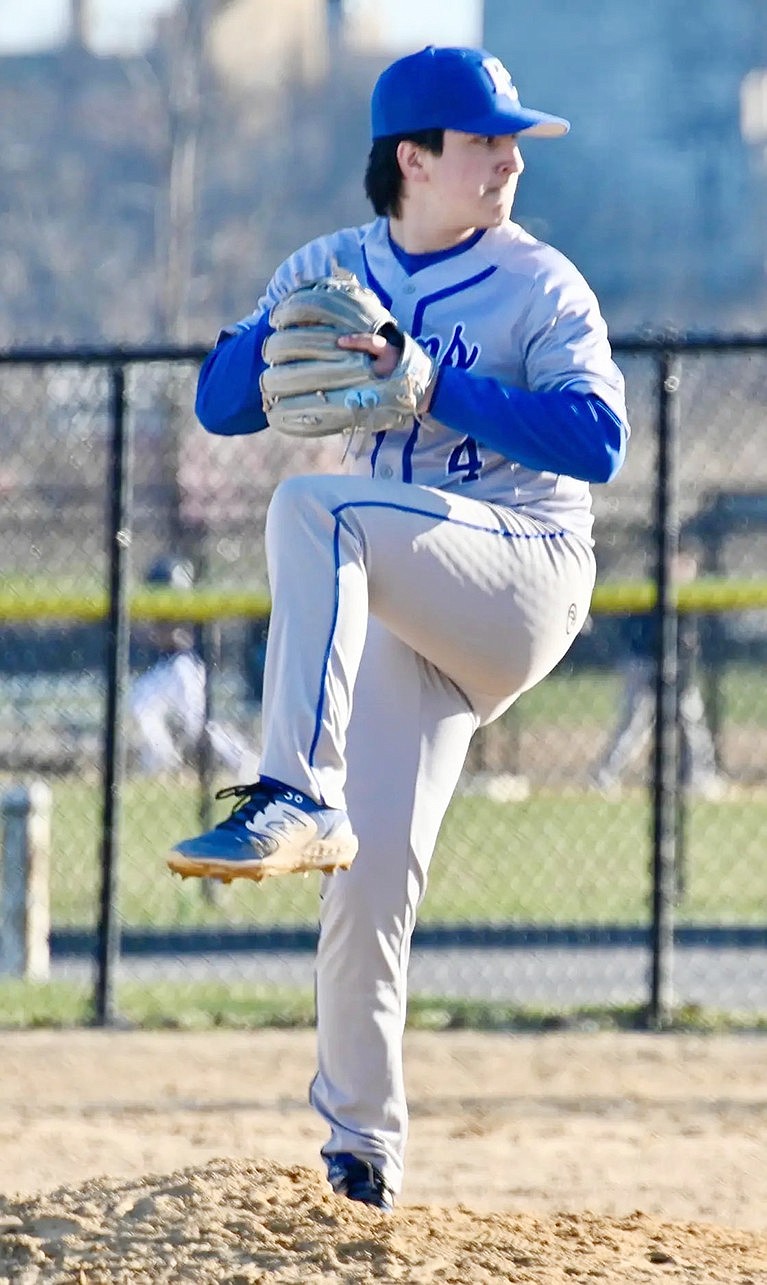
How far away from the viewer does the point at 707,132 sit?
1916 inches

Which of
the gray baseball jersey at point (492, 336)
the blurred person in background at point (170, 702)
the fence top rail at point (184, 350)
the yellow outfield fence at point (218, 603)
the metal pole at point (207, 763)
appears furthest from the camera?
the blurred person in background at point (170, 702)

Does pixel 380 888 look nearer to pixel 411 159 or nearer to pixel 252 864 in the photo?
pixel 252 864

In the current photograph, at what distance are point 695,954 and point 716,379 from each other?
20.9 metres

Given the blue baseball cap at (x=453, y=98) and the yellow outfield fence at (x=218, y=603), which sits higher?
the blue baseball cap at (x=453, y=98)

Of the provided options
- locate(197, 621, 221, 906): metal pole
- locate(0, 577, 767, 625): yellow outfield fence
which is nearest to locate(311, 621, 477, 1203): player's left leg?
locate(197, 621, 221, 906): metal pole

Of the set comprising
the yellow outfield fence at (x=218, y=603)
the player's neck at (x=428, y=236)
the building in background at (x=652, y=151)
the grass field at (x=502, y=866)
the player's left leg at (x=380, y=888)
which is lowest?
the grass field at (x=502, y=866)

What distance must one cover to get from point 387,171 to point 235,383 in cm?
51

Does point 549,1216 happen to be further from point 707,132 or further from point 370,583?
point 707,132

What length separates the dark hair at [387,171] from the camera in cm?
411

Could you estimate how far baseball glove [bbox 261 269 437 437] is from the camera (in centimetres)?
380

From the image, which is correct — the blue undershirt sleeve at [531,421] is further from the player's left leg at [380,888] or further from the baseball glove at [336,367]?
the player's left leg at [380,888]

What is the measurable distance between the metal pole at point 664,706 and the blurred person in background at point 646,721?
5.05 meters

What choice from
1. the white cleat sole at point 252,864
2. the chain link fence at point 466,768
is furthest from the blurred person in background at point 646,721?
the white cleat sole at point 252,864

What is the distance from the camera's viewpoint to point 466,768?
45.0ft
